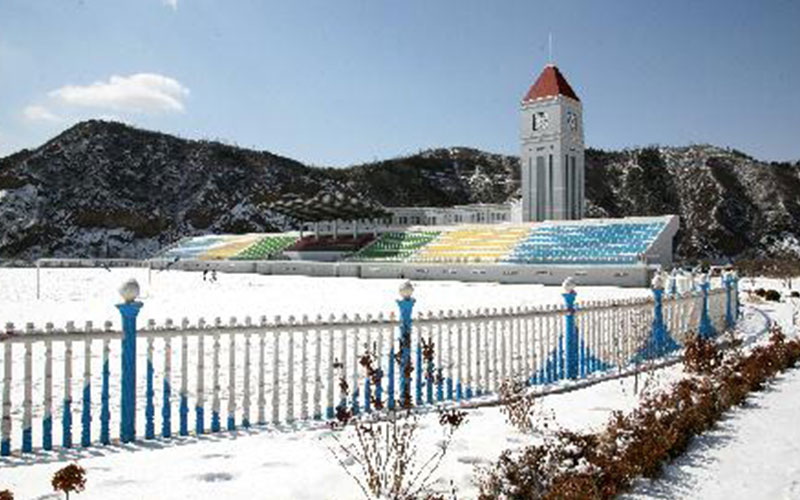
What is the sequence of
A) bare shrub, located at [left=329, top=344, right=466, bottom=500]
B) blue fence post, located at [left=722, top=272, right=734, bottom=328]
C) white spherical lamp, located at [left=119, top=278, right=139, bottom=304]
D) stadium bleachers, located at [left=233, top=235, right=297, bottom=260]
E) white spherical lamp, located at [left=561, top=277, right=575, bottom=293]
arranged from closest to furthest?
bare shrub, located at [left=329, top=344, right=466, bottom=500] → white spherical lamp, located at [left=119, top=278, right=139, bottom=304] → white spherical lamp, located at [left=561, top=277, right=575, bottom=293] → blue fence post, located at [left=722, top=272, right=734, bottom=328] → stadium bleachers, located at [left=233, top=235, right=297, bottom=260]

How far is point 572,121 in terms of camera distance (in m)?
55.6

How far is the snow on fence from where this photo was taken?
21.2 ft

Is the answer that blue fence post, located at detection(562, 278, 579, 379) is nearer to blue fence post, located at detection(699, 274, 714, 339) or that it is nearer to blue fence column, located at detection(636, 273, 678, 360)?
blue fence column, located at detection(636, 273, 678, 360)

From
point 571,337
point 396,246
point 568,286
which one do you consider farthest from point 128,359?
point 396,246

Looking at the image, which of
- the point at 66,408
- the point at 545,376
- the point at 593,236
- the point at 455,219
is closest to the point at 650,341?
the point at 545,376

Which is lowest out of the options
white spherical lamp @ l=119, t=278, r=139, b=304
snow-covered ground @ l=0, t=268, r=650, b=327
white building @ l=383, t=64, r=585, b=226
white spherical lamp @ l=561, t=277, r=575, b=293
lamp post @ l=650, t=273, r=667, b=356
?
snow-covered ground @ l=0, t=268, r=650, b=327

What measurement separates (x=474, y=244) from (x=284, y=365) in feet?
125

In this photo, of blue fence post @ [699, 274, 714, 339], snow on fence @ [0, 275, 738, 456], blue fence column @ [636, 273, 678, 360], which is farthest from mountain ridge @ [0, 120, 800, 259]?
blue fence column @ [636, 273, 678, 360]

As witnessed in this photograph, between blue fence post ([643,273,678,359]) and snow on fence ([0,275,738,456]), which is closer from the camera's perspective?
snow on fence ([0,275,738,456])

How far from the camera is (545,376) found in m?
10.3

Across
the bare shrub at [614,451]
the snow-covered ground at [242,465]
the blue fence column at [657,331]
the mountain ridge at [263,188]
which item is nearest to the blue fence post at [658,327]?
the blue fence column at [657,331]

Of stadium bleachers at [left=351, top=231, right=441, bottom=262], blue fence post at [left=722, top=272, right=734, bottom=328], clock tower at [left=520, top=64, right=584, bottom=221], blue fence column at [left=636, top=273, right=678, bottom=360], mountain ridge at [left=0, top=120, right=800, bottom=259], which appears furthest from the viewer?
mountain ridge at [left=0, top=120, right=800, bottom=259]

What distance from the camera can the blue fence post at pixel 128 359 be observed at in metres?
6.62

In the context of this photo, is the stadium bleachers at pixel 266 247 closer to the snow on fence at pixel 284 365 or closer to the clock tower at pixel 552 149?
the clock tower at pixel 552 149
